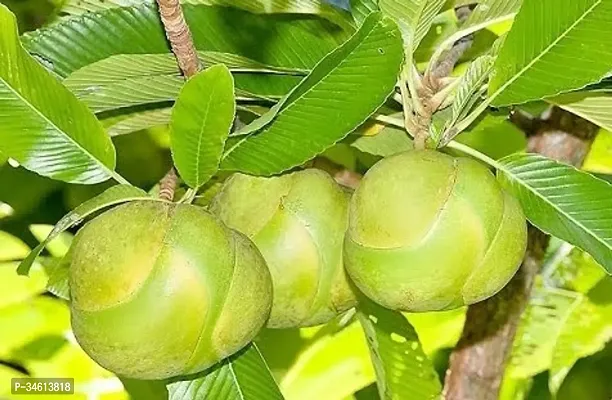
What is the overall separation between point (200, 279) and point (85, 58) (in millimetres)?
323

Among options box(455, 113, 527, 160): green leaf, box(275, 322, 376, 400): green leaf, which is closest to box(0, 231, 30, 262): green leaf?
box(275, 322, 376, 400): green leaf

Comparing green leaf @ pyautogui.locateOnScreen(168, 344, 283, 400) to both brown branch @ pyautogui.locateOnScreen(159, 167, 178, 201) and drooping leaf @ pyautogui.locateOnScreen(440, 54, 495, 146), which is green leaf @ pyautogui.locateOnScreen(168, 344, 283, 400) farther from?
drooping leaf @ pyautogui.locateOnScreen(440, 54, 495, 146)

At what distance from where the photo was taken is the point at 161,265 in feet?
2.51

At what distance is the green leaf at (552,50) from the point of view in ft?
2.59

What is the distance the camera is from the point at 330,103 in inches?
32.4

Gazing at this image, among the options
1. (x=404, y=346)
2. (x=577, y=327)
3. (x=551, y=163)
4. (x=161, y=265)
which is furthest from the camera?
(x=577, y=327)

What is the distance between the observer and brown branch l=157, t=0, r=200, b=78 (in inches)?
29.9

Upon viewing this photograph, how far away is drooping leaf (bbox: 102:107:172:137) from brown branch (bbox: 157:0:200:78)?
0.20 metres

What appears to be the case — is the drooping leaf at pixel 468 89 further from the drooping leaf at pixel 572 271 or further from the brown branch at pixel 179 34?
the drooping leaf at pixel 572 271

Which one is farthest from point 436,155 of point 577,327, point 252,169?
point 577,327

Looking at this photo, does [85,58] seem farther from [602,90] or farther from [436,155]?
[602,90]

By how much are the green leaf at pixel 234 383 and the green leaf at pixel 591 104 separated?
386mm

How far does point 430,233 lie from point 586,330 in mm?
857

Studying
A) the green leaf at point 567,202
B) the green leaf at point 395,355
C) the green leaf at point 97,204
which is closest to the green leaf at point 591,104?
the green leaf at point 567,202
